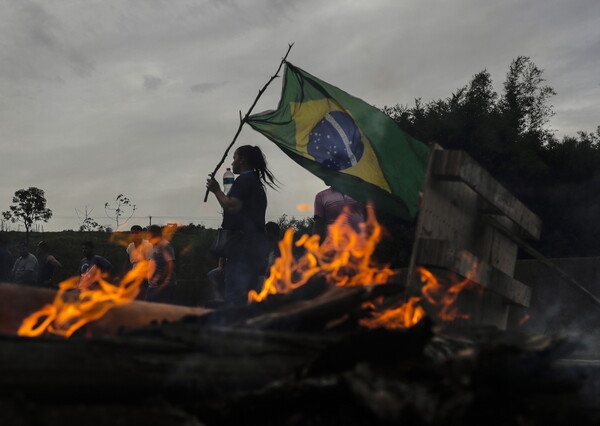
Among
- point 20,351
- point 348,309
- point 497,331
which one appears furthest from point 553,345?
point 20,351

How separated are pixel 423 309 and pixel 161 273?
5.97 metres

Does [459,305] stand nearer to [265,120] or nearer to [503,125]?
[265,120]

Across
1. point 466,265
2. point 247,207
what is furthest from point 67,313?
point 247,207

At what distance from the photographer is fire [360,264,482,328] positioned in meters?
4.61

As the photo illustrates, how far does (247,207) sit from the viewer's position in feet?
23.7

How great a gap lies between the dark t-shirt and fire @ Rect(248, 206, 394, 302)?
3.28 feet

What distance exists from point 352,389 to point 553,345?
139 centimetres

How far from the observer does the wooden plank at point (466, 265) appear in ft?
16.1

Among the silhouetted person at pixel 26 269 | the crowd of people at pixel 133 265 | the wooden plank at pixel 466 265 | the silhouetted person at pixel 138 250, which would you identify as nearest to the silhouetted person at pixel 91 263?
the crowd of people at pixel 133 265

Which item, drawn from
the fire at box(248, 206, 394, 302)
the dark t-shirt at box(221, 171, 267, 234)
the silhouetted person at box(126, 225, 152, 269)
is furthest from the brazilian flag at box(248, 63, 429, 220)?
the silhouetted person at box(126, 225, 152, 269)

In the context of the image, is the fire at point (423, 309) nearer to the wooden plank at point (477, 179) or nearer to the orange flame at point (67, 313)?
the wooden plank at point (477, 179)

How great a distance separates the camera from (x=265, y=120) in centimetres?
832

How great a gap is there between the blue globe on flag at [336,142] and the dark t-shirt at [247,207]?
42.7 inches

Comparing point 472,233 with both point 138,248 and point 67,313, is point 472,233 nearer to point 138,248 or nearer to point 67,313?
point 67,313
